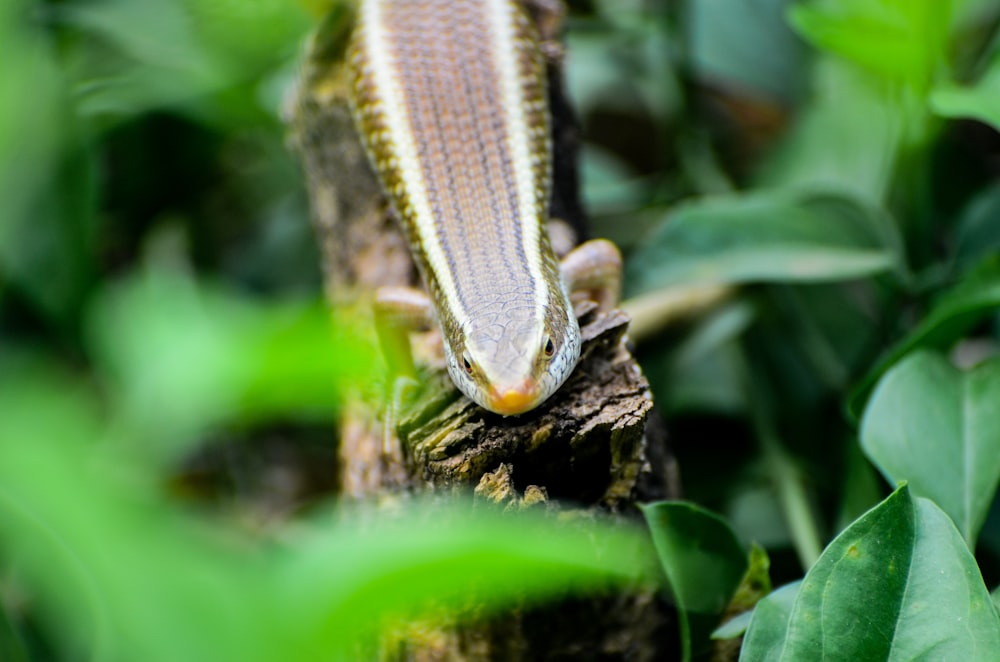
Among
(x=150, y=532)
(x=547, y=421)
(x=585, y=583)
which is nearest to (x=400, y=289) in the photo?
(x=547, y=421)

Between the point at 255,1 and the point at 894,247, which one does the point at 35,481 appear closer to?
the point at 255,1

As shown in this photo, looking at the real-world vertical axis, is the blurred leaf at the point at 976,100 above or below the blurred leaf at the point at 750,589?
above

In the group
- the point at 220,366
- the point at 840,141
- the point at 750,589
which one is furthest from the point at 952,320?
the point at 220,366

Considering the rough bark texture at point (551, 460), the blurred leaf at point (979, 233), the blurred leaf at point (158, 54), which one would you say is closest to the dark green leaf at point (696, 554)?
the rough bark texture at point (551, 460)

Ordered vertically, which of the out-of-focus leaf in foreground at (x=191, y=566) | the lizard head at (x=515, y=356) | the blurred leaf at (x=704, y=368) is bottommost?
the blurred leaf at (x=704, y=368)

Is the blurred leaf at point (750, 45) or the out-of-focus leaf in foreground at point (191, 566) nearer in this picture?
the out-of-focus leaf in foreground at point (191, 566)

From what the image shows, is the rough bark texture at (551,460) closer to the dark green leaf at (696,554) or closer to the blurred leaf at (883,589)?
the dark green leaf at (696,554)

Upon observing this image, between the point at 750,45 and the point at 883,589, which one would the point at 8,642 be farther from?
the point at 750,45
